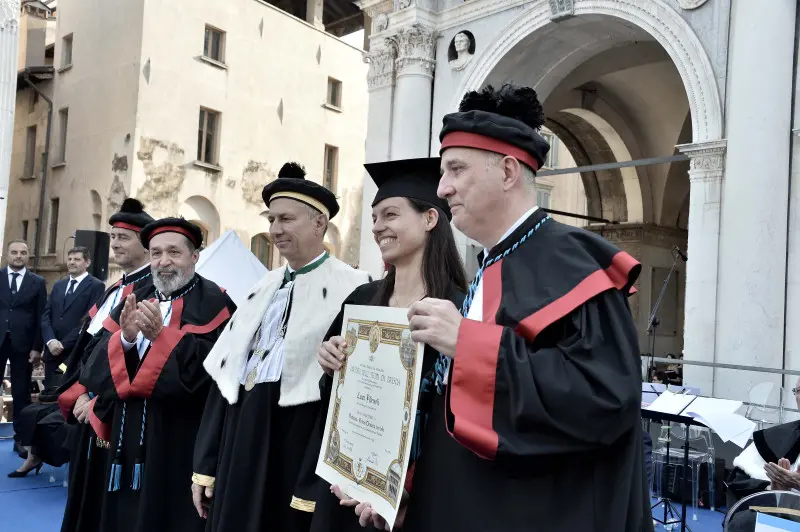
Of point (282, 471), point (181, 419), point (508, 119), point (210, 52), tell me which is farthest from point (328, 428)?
point (210, 52)

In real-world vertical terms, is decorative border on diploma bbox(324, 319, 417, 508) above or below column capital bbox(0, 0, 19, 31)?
below

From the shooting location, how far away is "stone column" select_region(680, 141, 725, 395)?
852 centimetres

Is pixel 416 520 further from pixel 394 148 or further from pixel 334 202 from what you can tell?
pixel 394 148

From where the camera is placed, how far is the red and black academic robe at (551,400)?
5.55 ft

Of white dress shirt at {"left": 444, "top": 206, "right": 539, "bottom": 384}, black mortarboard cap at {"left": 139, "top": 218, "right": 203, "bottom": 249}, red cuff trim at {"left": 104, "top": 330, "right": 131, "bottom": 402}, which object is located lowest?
red cuff trim at {"left": 104, "top": 330, "right": 131, "bottom": 402}

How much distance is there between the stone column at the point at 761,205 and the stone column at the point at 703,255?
0.39 m

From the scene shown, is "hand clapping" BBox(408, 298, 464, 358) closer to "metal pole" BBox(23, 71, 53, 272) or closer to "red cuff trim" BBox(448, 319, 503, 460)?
"red cuff trim" BBox(448, 319, 503, 460)

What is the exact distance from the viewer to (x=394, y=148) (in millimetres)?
12227

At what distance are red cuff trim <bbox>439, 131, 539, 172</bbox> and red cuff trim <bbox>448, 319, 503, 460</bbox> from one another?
501mm

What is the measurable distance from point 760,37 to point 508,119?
24.1 ft

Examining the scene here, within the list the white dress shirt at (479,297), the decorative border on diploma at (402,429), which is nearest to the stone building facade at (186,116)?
the decorative border on diploma at (402,429)

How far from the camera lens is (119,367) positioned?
3992 millimetres

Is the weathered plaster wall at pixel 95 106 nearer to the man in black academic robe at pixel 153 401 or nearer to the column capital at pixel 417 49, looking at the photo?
the column capital at pixel 417 49

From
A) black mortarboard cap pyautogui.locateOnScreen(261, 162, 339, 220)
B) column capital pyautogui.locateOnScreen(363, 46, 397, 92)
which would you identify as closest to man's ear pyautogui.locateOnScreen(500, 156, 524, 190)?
black mortarboard cap pyautogui.locateOnScreen(261, 162, 339, 220)
